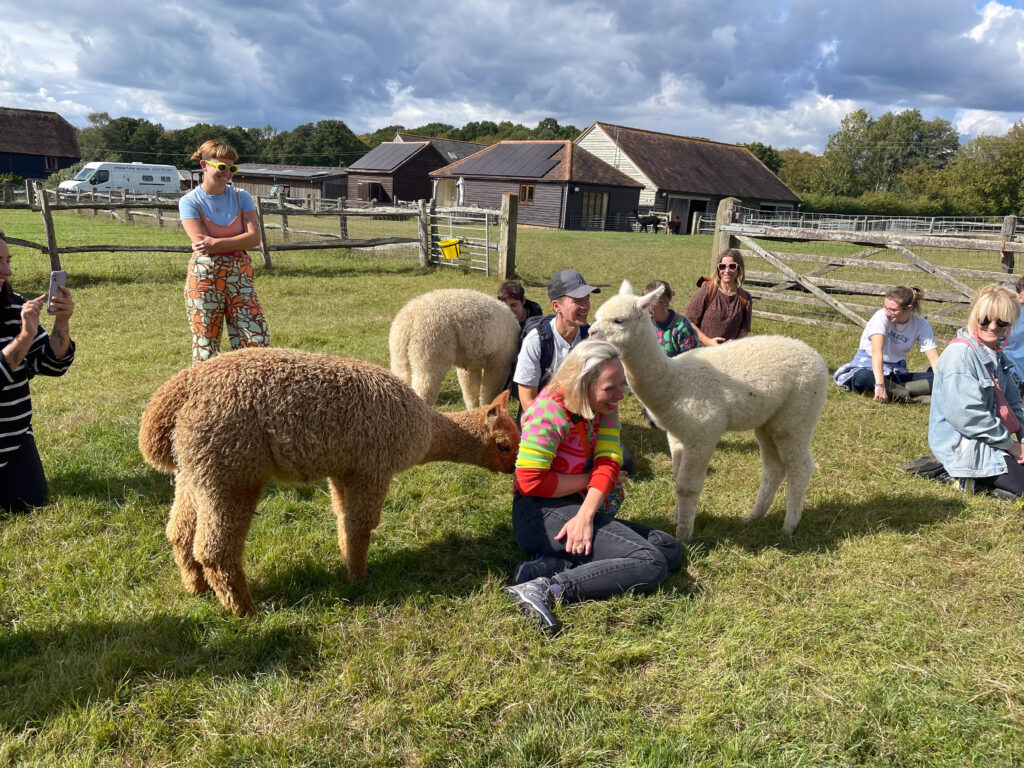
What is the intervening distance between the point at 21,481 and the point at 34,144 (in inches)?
2827

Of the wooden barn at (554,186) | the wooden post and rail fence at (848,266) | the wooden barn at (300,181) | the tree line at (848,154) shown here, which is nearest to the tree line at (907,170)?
the tree line at (848,154)

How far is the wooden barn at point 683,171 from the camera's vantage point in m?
41.1

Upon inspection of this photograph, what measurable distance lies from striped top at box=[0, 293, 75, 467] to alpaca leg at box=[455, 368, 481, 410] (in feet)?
9.74

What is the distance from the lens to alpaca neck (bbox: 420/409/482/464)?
11.8 ft

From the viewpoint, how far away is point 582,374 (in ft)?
9.87

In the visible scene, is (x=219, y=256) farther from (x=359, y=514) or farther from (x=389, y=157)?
(x=389, y=157)

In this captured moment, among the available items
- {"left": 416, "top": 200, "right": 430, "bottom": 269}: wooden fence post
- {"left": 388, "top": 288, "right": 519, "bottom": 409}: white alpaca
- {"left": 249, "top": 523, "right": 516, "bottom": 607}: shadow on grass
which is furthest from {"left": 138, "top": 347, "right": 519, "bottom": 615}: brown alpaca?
{"left": 416, "top": 200, "right": 430, "bottom": 269}: wooden fence post

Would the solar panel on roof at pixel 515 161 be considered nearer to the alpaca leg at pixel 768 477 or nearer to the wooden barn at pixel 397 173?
the wooden barn at pixel 397 173

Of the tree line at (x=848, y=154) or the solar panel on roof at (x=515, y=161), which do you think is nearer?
the solar panel on roof at (x=515, y=161)

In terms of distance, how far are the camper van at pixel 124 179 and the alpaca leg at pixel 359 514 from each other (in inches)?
1670

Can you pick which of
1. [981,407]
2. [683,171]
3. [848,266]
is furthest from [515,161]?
[981,407]

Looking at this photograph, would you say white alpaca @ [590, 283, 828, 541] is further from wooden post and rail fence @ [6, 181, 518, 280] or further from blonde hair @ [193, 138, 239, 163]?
wooden post and rail fence @ [6, 181, 518, 280]

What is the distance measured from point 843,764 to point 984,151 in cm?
7098

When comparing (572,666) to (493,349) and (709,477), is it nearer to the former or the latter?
(709,477)
